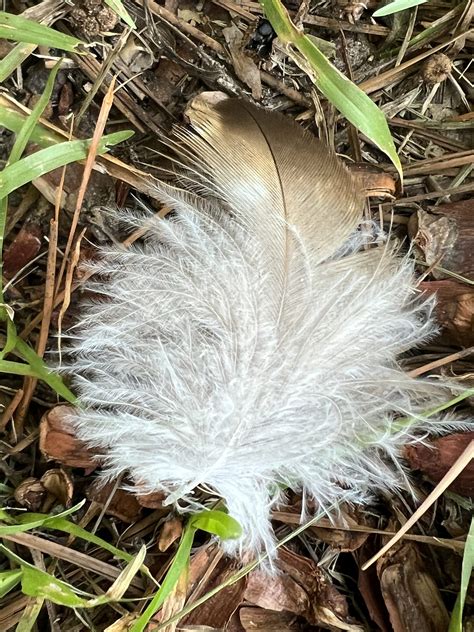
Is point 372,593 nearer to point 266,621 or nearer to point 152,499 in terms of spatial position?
point 266,621

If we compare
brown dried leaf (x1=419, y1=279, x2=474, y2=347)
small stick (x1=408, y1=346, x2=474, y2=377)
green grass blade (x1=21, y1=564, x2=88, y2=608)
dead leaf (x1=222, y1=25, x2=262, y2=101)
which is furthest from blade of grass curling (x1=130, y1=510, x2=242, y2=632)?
dead leaf (x1=222, y1=25, x2=262, y2=101)

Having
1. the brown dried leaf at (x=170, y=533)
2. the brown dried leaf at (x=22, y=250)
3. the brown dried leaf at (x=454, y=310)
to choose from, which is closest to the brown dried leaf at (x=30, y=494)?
the brown dried leaf at (x=170, y=533)

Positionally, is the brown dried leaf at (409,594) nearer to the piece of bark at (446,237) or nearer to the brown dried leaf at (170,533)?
the brown dried leaf at (170,533)

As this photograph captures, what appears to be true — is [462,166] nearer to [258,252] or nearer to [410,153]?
[410,153]

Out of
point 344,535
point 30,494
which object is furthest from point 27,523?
point 344,535

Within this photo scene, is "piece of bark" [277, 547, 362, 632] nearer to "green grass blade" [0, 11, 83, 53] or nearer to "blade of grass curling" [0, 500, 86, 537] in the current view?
"blade of grass curling" [0, 500, 86, 537]

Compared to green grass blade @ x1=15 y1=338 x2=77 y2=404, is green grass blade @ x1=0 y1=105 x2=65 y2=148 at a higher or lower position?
higher
